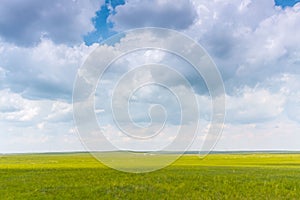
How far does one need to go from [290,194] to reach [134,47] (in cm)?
1851

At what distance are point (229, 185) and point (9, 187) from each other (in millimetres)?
19886

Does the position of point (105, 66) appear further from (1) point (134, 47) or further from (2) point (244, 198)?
(2) point (244, 198)

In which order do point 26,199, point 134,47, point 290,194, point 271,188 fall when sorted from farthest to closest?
point 134,47
point 271,188
point 290,194
point 26,199

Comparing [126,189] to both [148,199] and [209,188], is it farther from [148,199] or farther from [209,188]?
[209,188]

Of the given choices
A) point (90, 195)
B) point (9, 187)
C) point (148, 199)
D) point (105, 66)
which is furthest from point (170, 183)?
point (9, 187)

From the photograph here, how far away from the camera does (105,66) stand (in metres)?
26.8

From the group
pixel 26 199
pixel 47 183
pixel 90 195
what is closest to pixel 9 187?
pixel 47 183

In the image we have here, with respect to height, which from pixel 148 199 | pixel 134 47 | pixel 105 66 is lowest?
pixel 148 199

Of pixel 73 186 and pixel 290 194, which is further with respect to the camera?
pixel 73 186

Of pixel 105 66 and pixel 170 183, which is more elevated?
pixel 105 66

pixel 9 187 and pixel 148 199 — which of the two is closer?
pixel 148 199

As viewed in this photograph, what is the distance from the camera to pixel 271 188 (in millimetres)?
26672

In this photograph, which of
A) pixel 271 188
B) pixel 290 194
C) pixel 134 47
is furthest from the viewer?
pixel 134 47

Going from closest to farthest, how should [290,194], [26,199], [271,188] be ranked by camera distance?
[26,199], [290,194], [271,188]
